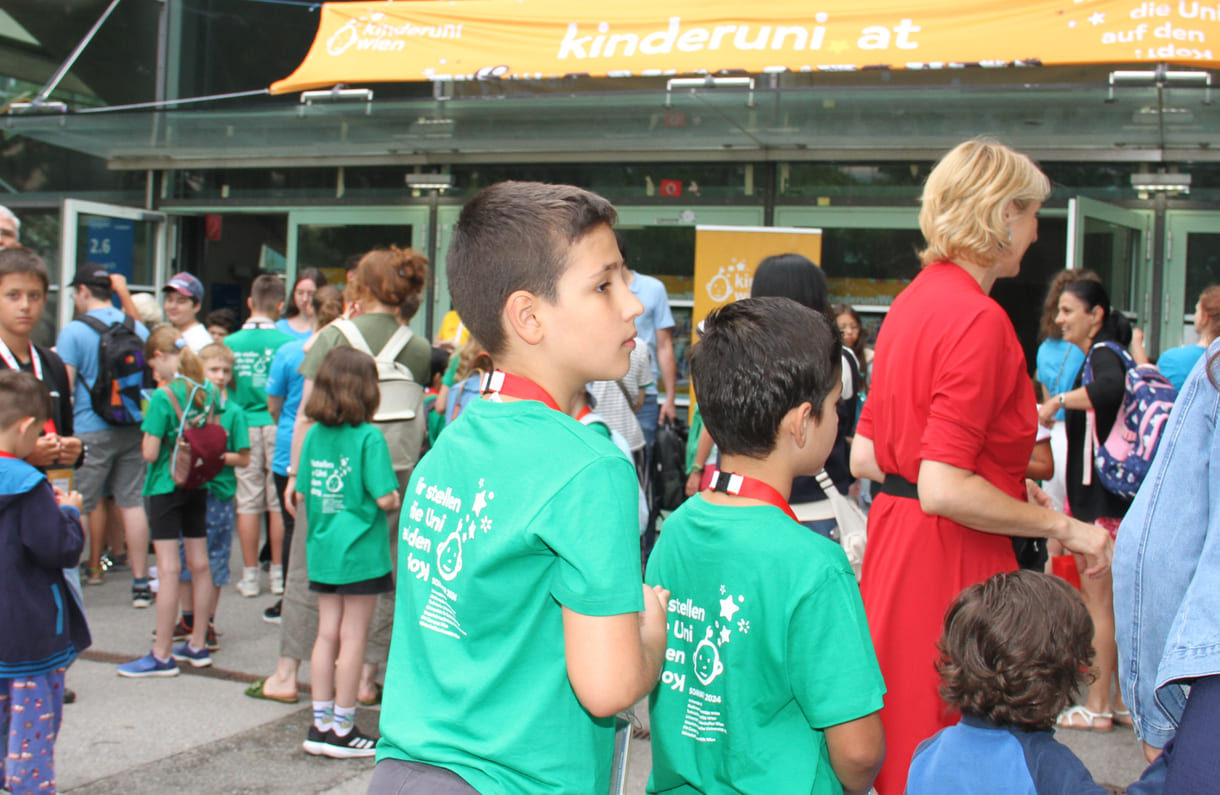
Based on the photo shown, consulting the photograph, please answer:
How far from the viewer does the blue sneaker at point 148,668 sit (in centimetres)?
523

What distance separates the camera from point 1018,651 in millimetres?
1887

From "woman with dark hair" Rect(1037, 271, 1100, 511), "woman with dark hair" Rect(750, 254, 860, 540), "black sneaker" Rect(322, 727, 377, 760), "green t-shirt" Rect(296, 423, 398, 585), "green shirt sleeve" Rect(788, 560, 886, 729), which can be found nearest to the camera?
"green shirt sleeve" Rect(788, 560, 886, 729)

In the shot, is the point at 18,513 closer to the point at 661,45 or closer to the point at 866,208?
the point at 661,45

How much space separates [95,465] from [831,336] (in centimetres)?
585

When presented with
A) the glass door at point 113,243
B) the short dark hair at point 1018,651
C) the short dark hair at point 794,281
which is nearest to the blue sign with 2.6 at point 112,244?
the glass door at point 113,243

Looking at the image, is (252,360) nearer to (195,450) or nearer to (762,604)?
(195,450)

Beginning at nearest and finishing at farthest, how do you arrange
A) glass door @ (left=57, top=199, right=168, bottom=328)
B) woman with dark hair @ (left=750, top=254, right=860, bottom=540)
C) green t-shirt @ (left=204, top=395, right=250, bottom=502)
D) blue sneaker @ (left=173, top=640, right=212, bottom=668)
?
woman with dark hair @ (left=750, top=254, right=860, bottom=540)
blue sneaker @ (left=173, top=640, right=212, bottom=668)
green t-shirt @ (left=204, top=395, right=250, bottom=502)
glass door @ (left=57, top=199, right=168, bottom=328)

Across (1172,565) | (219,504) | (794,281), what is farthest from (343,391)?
(1172,565)

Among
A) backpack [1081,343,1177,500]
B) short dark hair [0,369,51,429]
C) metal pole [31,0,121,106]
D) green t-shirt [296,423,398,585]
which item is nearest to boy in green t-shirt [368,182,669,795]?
short dark hair [0,369,51,429]

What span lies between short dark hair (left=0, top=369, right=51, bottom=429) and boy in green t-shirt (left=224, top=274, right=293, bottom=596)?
A: 3.30 meters

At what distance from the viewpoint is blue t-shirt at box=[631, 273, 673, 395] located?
6.41 metres

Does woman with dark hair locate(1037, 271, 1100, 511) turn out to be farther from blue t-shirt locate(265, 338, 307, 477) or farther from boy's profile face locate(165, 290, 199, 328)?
boy's profile face locate(165, 290, 199, 328)

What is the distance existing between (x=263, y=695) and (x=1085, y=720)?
12.4ft

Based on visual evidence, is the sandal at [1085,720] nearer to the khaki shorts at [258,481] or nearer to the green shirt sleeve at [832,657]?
the green shirt sleeve at [832,657]
